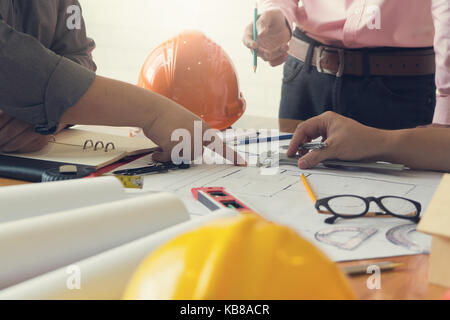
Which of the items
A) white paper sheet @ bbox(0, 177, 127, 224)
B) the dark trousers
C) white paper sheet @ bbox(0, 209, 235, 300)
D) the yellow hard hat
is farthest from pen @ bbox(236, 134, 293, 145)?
the yellow hard hat

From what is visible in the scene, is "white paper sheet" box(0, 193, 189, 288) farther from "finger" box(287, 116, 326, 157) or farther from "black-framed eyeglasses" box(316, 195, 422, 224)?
"finger" box(287, 116, 326, 157)

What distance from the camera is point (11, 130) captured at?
77cm

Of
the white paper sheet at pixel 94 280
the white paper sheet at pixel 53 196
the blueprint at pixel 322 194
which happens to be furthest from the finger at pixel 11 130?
the white paper sheet at pixel 94 280

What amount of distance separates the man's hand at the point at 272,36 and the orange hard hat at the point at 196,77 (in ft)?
0.25

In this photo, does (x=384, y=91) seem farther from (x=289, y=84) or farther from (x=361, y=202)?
(x=361, y=202)

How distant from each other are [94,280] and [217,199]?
0.29 metres

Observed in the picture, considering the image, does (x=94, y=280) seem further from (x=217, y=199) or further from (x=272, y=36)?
(x=272, y=36)

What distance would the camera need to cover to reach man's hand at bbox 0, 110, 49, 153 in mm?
774

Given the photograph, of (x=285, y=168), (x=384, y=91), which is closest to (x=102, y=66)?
(x=384, y=91)

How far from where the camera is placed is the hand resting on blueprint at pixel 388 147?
2.41 feet

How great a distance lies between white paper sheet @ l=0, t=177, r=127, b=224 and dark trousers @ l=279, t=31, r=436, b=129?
2.55 ft
